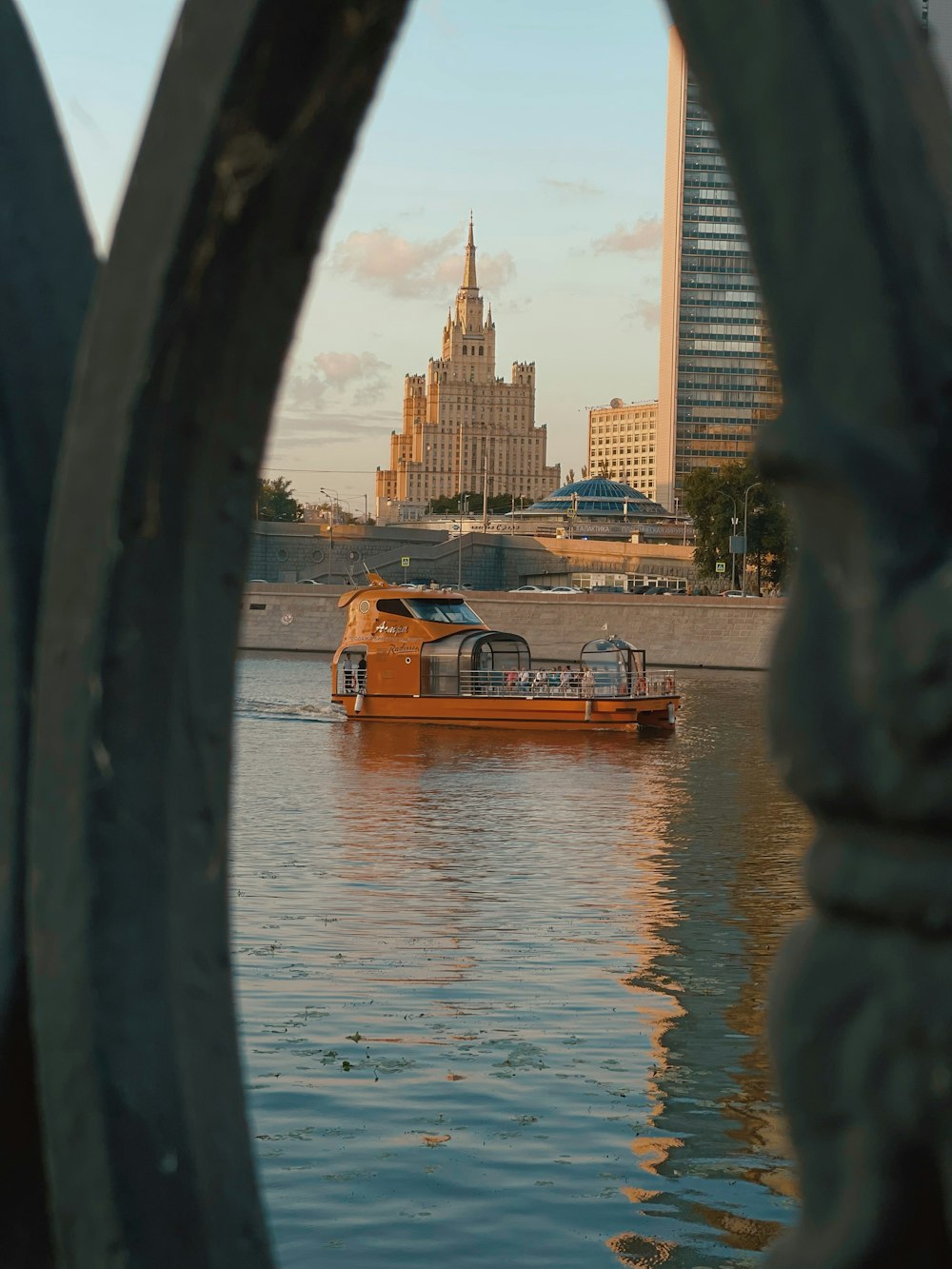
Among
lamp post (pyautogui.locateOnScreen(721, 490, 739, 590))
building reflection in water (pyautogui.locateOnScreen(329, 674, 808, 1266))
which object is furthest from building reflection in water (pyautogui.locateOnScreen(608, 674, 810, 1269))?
lamp post (pyautogui.locateOnScreen(721, 490, 739, 590))

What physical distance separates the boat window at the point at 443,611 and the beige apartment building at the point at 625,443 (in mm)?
138397

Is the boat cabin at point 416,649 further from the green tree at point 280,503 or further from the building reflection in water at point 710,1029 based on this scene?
the green tree at point 280,503

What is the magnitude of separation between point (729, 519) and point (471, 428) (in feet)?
373

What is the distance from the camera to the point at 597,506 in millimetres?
134750

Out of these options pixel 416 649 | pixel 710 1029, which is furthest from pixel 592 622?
pixel 710 1029

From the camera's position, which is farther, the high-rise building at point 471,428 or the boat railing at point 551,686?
the high-rise building at point 471,428

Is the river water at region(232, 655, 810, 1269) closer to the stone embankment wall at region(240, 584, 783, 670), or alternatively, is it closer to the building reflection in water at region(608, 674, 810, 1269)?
the building reflection in water at region(608, 674, 810, 1269)

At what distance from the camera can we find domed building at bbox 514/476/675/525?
436ft

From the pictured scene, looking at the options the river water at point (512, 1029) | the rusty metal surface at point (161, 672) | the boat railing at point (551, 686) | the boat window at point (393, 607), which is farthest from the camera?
the boat window at point (393, 607)

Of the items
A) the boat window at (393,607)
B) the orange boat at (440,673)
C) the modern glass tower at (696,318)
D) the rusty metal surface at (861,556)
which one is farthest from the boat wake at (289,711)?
the modern glass tower at (696,318)

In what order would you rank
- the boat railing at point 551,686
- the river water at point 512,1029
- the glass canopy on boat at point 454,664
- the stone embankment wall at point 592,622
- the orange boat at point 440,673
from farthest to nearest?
1. the stone embankment wall at point 592,622
2. the glass canopy on boat at point 454,664
3. the boat railing at point 551,686
4. the orange boat at point 440,673
5. the river water at point 512,1029

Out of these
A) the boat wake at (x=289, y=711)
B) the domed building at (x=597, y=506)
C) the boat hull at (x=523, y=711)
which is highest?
the domed building at (x=597, y=506)

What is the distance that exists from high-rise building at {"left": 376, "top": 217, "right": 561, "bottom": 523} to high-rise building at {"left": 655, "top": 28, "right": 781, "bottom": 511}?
126 ft

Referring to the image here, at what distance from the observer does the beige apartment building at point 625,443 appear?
174375 millimetres
